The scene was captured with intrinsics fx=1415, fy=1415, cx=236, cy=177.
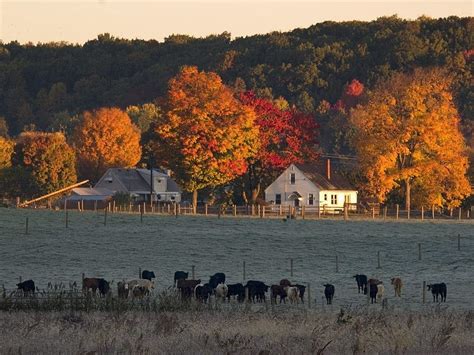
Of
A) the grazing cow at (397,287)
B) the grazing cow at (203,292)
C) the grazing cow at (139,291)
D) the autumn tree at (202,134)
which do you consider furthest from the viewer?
the autumn tree at (202,134)

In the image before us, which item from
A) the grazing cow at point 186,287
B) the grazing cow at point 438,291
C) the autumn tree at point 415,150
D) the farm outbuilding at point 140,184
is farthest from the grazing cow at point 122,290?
the farm outbuilding at point 140,184

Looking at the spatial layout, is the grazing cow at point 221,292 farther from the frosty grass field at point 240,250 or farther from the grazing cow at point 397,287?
the grazing cow at point 397,287

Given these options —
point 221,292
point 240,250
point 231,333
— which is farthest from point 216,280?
point 240,250

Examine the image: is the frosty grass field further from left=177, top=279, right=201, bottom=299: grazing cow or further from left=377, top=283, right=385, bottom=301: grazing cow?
left=177, top=279, right=201, bottom=299: grazing cow

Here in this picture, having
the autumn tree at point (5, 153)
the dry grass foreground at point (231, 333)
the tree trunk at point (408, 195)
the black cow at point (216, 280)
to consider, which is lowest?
the dry grass foreground at point (231, 333)

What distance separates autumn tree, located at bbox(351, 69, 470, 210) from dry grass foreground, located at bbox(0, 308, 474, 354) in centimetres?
6899

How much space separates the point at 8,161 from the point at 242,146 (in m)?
41.5

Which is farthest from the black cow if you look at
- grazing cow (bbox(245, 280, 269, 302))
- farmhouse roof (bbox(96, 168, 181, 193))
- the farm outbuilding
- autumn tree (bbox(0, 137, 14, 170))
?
autumn tree (bbox(0, 137, 14, 170))

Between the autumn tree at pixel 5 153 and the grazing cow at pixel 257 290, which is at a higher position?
the autumn tree at pixel 5 153

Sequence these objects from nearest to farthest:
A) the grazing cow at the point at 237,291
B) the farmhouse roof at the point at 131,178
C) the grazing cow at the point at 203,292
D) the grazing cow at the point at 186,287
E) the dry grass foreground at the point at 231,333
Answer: the dry grass foreground at the point at 231,333 < the grazing cow at the point at 203,292 < the grazing cow at the point at 186,287 < the grazing cow at the point at 237,291 < the farmhouse roof at the point at 131,178

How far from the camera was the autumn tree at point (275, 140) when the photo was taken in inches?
4953

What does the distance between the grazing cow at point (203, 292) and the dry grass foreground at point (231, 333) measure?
6.16 metres

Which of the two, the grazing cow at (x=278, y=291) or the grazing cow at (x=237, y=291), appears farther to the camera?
the grazing cow at (x=237, y=291)

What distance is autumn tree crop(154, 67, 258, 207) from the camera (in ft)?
381
